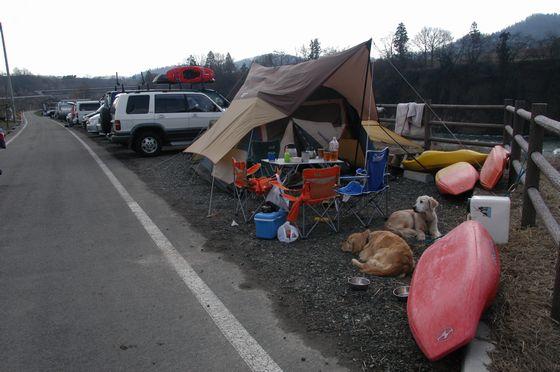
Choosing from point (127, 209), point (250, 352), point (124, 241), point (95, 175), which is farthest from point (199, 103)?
point (250, 352)

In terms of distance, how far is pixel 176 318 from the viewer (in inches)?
148

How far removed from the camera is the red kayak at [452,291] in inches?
115

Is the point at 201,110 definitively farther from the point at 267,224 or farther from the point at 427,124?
the point at 267,224

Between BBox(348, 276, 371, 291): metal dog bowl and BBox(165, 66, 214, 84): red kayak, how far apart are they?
12.7 metres

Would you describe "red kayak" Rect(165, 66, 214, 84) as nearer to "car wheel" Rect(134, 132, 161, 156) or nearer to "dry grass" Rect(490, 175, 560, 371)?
"car wheel" Rect(134, 132, 161, 156)

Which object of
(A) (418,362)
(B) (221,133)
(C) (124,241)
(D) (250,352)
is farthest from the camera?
(B) (221,133)

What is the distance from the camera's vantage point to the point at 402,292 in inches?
153

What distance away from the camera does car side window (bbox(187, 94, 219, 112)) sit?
13711 mm

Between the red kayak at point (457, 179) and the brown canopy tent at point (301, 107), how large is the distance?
1759 millimetres

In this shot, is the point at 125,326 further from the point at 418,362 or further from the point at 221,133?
the point at 221,133

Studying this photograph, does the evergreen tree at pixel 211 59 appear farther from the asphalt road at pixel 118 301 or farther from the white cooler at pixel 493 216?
the white cooler at pixel 493 216

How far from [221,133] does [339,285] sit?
5003 millimetres

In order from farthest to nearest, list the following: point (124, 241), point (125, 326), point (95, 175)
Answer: point (95, 175)
point (124, 241)
point (125, 326)

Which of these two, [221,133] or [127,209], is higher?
[221,133]
